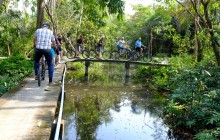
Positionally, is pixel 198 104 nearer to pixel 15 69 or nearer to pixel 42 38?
pixel 42 38

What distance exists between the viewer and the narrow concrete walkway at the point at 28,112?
475cm

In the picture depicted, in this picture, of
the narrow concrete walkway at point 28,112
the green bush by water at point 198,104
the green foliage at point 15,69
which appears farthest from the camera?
the green foliage at point 15,69

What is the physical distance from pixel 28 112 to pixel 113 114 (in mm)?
5588

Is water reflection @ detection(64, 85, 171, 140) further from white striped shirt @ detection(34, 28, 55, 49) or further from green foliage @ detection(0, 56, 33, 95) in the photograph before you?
white striped shirt @ detection(34, 28, 55, 49)

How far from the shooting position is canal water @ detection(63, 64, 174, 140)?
8992mm

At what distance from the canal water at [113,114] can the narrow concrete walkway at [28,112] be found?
1665 mm

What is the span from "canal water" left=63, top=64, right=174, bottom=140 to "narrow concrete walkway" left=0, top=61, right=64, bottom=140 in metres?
1.66

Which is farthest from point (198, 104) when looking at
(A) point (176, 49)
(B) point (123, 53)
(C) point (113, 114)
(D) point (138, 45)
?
(B) point (123, 53)

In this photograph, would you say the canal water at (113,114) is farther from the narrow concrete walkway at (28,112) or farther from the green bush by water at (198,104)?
the narrow concrete walkway at (28,112)

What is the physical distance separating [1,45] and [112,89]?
14.1 meters

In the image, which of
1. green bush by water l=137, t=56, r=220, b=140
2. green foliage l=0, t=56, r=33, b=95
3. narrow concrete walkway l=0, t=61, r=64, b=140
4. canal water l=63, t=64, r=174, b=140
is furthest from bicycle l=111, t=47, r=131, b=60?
narrow concrete walkway l=0, t=61, r=64, b=140

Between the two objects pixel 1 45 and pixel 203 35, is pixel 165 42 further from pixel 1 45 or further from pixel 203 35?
pixel 203 35

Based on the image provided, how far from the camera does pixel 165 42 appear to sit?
33250 millimetres

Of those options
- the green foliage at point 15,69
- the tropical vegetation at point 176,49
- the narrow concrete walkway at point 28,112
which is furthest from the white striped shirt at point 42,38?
the green foliage at point 15,69
